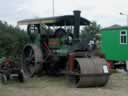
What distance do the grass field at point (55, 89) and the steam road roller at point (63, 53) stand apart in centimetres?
41

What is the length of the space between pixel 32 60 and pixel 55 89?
3.18 m

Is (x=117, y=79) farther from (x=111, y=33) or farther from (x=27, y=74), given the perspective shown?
(x=111, y=33)

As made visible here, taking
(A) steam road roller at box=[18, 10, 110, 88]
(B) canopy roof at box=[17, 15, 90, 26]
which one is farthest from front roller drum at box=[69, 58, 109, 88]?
(B) canopy roof at box=[17, 15, 90, 26]

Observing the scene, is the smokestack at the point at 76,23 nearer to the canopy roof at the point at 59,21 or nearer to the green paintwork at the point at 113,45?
the canopy roof at the point at 59,21

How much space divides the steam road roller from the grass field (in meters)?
0.41

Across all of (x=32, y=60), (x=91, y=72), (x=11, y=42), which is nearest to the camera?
(x=91, y=72)

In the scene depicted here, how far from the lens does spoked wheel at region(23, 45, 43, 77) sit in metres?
13.8


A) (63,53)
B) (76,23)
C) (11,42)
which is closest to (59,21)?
(76,23)

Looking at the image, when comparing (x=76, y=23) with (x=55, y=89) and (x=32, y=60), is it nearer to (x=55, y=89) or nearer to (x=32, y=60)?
(x=32, y=60)

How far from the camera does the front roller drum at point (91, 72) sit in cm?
1139

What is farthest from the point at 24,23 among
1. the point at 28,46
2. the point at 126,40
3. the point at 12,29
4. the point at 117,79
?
the point at 12,29

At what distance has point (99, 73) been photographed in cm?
1152

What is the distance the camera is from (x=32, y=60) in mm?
14188

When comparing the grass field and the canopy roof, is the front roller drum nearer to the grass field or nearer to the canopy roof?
the grass field
